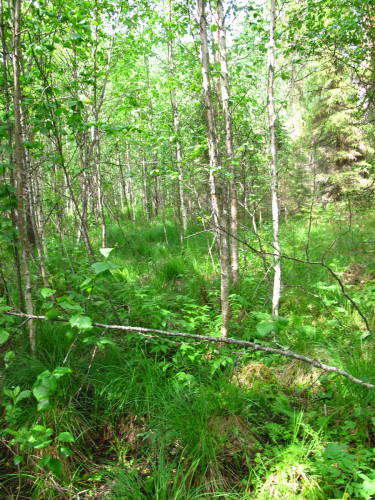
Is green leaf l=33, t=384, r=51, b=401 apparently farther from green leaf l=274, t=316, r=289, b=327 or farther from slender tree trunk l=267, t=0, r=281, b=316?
slender tree trunk l=267, t=0, r=281, b=316

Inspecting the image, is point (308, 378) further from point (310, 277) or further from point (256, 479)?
point (310, 277)

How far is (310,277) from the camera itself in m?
4.59

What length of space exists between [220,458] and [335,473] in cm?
78

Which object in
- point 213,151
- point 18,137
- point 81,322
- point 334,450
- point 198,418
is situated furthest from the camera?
point 213,151

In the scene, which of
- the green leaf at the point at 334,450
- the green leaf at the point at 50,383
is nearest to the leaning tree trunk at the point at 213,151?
the green leaf at the point at 334,450

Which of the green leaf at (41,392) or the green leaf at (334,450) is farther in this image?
the green leaf at (334,450)

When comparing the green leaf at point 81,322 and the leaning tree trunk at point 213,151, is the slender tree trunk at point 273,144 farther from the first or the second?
the green leaf at point 81,322

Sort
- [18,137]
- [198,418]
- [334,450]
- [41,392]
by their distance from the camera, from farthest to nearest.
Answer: [18,137]
[198,418]
[334,450]
[41,392]

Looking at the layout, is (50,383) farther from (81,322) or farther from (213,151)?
(213,151)

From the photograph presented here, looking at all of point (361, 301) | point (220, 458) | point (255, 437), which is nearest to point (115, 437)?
point (220, 458)

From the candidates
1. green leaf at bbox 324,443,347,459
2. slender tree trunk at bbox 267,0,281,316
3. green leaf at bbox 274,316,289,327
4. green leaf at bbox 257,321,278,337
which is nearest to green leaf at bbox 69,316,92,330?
green leaf at bbox 257,321,278,337

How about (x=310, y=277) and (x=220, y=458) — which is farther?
(x=310, y=277)

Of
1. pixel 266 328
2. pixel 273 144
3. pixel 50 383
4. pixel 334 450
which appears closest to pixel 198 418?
pixel 334 450

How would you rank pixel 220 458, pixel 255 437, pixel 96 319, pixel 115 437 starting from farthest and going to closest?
1. pixel 96 319
2. pixel 115 437
3. pixel 255 437
4. pixel 220 458
